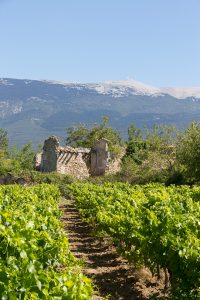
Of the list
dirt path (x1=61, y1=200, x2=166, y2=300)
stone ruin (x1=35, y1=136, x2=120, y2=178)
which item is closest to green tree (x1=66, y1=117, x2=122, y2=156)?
stone ruin (x1=35, y1=136, x2=120, y2=178)

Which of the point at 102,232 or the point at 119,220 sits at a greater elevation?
the point at 119,220

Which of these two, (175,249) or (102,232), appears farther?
(102,232)

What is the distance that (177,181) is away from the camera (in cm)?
Answer: 3403

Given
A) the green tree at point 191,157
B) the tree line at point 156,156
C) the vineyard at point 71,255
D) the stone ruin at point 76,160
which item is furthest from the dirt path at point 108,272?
the stone ruin at point 76,160

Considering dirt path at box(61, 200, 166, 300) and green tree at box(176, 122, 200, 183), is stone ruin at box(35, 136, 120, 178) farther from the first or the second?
dirt path at box(61, 200, 166, 300)

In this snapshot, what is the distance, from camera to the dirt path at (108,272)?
9523mm

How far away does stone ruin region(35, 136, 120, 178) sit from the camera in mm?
46344

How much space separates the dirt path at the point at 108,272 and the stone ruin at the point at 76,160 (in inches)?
1130

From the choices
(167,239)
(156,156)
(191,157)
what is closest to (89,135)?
(156,156)

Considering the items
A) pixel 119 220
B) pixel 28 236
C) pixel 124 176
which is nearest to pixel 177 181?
pixel 124 176

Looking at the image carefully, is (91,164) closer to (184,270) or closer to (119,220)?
(119,220)

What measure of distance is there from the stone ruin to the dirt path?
94.2 ft

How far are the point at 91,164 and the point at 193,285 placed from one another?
42751mm

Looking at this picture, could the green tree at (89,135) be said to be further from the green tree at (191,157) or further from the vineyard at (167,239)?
the vineyard at (167,239)
